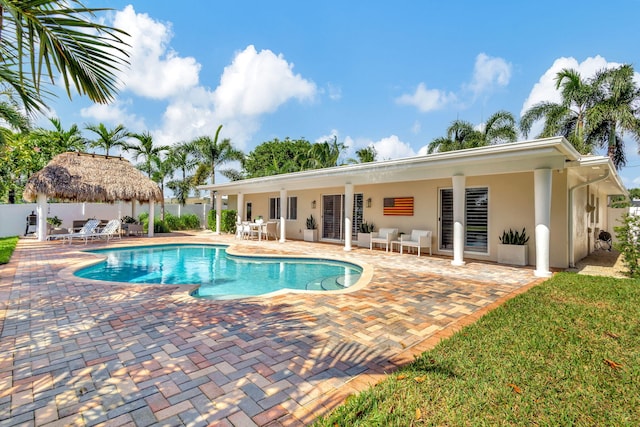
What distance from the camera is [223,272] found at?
9719 millimetres

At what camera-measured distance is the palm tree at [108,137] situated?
821 inches

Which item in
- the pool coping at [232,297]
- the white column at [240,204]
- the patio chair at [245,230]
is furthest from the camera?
the white column at [240,204]

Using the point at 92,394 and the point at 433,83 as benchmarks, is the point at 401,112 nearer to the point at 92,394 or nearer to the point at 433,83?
the point at 433,83

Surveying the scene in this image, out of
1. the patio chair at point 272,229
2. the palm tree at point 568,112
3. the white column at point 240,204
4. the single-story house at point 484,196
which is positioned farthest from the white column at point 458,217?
the palm tree at point 568,112

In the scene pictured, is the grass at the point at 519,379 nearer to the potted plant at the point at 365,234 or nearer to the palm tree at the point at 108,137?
the potted plant at the point at 365,234

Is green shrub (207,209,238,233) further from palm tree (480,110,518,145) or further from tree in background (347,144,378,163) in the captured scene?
palm tree (480,110,518,145)

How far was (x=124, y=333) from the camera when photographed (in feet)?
13.1

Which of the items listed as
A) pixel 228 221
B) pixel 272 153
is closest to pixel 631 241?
pixel 228 221

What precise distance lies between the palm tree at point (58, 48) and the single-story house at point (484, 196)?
747 cm

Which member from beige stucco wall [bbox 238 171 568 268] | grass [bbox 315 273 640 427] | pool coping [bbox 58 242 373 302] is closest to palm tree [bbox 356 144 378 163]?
beige stucco wall [bbox 238 171 568 268]

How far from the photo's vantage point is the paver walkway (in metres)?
2.51

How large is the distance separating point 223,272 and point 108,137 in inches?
684

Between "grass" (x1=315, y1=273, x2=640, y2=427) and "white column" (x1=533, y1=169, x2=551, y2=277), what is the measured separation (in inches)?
128

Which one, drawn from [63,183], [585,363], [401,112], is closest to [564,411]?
[585,363]
